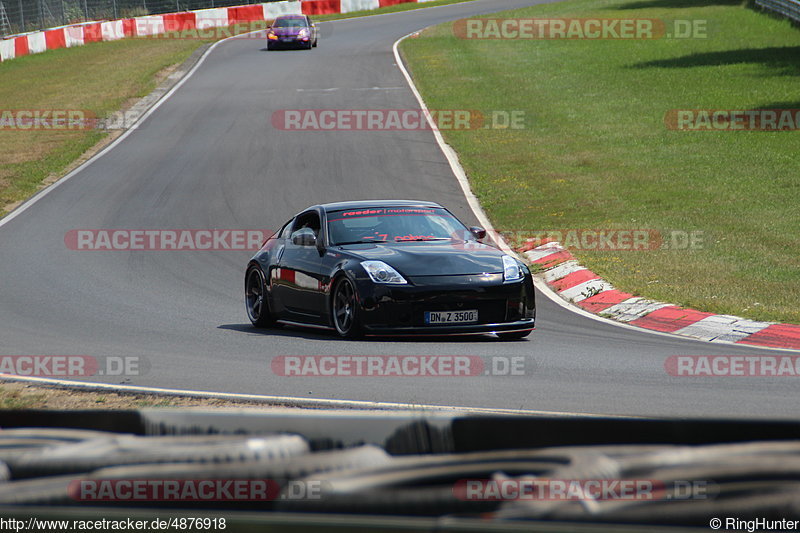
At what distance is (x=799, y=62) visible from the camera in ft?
107

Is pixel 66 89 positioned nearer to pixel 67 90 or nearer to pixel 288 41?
pixel 67 90

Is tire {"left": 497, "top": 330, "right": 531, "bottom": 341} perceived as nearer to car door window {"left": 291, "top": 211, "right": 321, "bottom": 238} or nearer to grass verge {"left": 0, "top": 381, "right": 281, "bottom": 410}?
car door window {"left": 291, "top": 211, "right": 321, "bottom": 238}

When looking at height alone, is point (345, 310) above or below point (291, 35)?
below

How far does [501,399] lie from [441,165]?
16.7 meters

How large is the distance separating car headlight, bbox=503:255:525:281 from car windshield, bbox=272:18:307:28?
124ft

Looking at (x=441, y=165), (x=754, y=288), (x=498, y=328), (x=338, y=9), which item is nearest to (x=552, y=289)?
(x=754, y=288)

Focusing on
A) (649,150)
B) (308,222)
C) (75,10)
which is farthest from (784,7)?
(308,222)

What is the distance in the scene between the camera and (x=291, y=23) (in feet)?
153

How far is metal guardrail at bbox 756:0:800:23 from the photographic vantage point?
130 ft

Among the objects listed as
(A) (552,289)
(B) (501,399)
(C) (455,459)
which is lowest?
(A) (552,289)

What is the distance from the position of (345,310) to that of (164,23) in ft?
151

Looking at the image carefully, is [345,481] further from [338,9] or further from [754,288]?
[338,9]

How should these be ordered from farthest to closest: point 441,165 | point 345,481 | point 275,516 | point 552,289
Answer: point 441,165
point 552,289
point 345,481
point 275,516

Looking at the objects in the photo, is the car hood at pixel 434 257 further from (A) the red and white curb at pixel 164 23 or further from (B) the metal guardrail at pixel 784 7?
(A) the red and white curb at pixel 164 23
